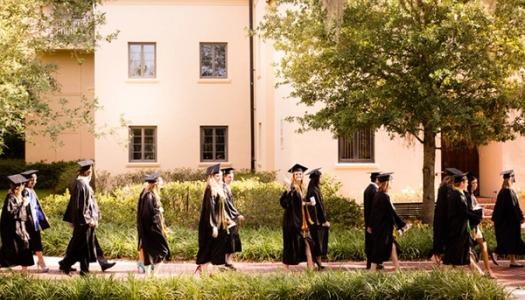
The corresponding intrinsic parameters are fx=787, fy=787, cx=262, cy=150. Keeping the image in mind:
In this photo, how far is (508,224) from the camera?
14523 mm

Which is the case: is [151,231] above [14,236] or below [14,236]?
above

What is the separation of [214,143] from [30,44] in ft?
43.1

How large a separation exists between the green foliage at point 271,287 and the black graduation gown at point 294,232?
298cm

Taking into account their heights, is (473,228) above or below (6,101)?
below

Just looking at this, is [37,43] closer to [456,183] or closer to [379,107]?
[379,107]

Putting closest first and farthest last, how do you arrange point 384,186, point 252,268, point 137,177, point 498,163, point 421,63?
1. point 384,186
2. point 252,268
3. point 421,63
4. point 498,163
5. point 137,177

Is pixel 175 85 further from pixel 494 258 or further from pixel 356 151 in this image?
pixel 494 258

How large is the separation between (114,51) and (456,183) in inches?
761

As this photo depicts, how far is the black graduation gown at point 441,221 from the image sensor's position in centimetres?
1289

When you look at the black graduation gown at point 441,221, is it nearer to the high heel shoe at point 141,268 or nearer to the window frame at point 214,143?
the high heel shoe at point 141,268

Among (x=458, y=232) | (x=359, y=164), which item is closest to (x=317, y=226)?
(x=458, y=232)

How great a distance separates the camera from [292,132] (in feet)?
74.7

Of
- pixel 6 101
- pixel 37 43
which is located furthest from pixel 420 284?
pixel 37 43

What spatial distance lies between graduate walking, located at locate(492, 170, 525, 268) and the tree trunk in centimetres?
388
